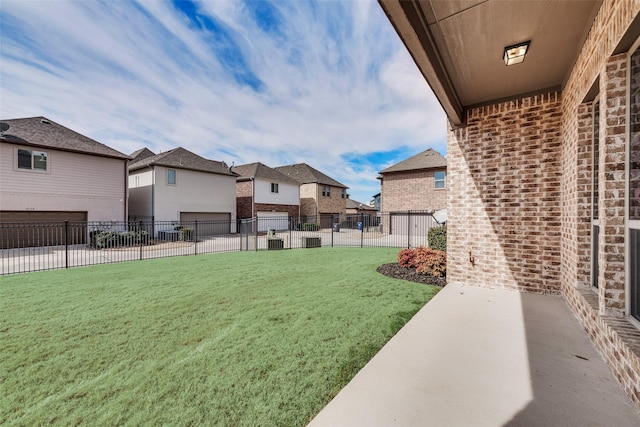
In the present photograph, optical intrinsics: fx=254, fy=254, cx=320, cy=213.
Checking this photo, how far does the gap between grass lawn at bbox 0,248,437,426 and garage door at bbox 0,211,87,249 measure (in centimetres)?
1056

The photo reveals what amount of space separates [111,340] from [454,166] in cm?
664

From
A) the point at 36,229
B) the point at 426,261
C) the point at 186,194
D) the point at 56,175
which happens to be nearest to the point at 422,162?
the point at 426,261

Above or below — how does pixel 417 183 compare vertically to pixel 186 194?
above

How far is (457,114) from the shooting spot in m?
4.98

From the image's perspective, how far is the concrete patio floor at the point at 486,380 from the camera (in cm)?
188

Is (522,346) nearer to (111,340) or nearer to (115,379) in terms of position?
(115,379)

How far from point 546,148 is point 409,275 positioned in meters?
3.83

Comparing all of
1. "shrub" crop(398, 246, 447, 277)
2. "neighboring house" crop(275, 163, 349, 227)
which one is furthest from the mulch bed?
"neighboring house" crop(275, 163, 349, 227)

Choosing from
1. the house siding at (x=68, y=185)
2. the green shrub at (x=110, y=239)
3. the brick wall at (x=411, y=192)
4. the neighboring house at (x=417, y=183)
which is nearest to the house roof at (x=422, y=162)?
the neighboring house at (x=417, y=183)

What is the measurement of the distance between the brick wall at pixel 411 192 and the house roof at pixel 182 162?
574 inches

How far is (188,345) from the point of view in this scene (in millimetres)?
3119

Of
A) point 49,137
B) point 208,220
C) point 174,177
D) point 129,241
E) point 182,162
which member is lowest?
point 129,241

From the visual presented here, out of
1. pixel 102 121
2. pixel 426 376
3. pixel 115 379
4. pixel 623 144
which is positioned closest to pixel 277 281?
pixel 115 379

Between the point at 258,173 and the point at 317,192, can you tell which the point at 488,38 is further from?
the point at 317,192
